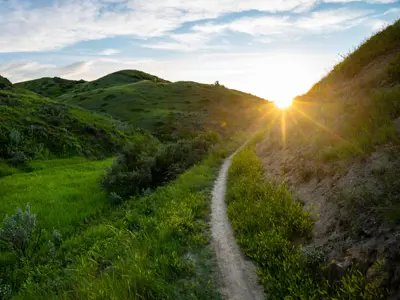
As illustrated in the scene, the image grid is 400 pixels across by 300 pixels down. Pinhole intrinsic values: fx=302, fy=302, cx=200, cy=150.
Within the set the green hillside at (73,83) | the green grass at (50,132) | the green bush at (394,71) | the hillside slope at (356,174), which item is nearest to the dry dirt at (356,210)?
the hillside slope at (356,174)

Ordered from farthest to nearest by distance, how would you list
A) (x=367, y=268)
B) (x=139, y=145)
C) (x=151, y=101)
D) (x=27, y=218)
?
(x=151, y=101)
(x=139, y=145)
(x=27, y=218)
(x=367, y=268)

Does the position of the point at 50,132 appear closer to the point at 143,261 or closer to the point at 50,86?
the point at 143,261

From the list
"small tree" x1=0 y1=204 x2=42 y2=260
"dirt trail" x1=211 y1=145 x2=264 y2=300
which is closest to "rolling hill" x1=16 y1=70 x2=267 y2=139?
"small tree" x1=0 y1=204 x2=42 y2=260

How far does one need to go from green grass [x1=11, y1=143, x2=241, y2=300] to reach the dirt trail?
0.26m

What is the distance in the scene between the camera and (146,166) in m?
22.0

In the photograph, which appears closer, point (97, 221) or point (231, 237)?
point (231, 237)

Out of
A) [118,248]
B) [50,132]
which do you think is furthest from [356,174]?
[50,132]

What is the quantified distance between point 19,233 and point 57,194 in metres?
8.64

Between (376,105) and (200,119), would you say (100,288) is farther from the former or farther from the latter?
(200,119)

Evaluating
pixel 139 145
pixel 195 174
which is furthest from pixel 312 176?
pixel 139 145

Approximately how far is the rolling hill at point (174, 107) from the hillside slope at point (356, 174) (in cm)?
4166

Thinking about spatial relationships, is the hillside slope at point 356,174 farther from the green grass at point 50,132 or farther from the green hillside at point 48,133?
the green grass at point 50,132

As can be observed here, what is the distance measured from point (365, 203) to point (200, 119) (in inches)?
2376

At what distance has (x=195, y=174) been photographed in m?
18.2
